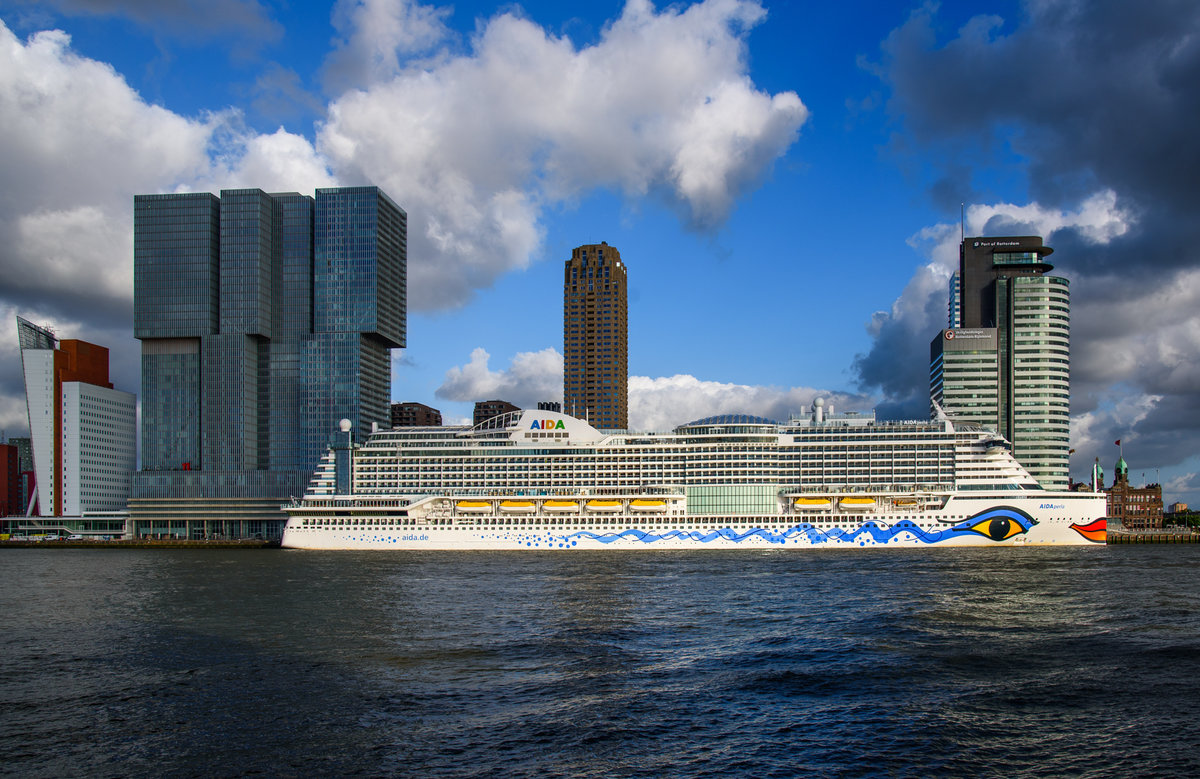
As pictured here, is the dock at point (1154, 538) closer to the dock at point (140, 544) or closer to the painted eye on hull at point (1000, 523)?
the painted eye on hull at point (1000, 523)

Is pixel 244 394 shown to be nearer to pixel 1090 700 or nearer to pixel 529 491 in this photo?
pixel 529 491

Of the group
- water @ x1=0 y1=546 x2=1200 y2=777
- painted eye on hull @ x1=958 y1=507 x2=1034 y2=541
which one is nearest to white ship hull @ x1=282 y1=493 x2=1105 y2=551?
painted eye on hull @ x1=958 y1=507 x2=1034 y2=541

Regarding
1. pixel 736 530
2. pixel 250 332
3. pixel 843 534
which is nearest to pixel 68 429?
pixel 250 332

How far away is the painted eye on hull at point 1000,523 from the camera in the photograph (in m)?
103

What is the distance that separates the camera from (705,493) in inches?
4363

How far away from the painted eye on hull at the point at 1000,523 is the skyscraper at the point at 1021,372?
211ft

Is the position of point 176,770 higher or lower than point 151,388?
lower

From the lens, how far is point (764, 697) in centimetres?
3322

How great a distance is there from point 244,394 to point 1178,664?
173m

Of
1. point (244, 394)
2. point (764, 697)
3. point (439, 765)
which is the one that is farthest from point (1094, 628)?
point (244, 394)

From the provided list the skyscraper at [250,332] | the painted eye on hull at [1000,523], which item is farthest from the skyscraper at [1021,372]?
the skyscraper at [250,332]

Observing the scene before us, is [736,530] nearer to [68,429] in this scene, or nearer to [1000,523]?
[1000,523]

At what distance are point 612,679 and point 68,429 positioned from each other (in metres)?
184

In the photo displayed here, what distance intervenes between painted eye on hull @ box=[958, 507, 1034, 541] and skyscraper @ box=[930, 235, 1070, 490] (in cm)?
6425
